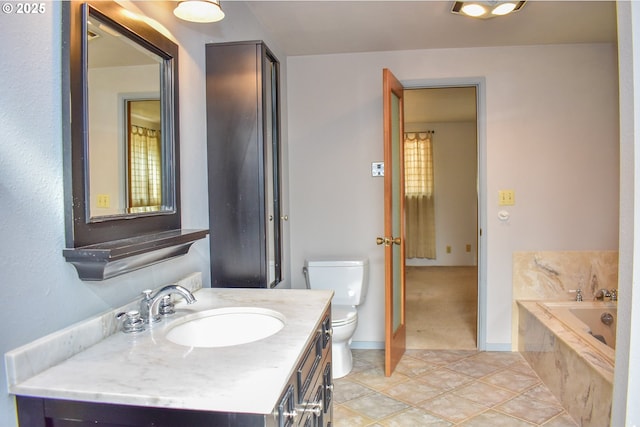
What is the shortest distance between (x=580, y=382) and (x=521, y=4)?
6.74ft

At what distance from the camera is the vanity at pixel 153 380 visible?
0.87m

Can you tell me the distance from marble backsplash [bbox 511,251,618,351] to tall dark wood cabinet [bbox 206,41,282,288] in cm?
224

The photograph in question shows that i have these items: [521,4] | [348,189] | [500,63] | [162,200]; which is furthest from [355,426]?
[500,63]

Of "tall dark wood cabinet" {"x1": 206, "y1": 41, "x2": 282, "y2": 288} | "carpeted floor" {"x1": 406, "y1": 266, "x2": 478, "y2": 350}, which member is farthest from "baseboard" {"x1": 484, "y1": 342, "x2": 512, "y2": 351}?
"tall dark wood cabinet" {"x1": 206, "y1": 41, "x2": 282, "y2": 288}

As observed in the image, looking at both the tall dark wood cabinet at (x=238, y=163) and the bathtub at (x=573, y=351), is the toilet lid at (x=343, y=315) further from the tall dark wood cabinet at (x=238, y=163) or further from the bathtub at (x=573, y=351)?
the bathtub at (x=573, y=351)

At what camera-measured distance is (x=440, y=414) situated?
2.31 m

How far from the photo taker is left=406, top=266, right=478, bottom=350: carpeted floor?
11.4ft

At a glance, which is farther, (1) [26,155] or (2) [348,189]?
(2) [348,189]

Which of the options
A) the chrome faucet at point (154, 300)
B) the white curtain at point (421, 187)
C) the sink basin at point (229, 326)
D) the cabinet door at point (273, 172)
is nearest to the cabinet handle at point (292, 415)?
the sink basin at point (229, 326)

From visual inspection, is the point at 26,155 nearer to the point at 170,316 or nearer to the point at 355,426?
the point at 170,316

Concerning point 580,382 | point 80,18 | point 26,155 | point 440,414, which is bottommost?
point 440,414

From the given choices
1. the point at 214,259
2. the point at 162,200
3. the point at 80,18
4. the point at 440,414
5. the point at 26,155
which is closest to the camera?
the point at 26,155

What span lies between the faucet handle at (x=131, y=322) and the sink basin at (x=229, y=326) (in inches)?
6.2

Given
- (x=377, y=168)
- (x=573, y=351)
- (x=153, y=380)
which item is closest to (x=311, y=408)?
(x=153, y=380)
